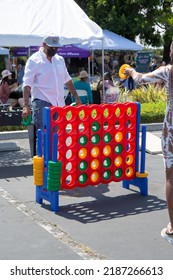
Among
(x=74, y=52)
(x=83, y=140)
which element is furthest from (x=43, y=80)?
(x=74, y=52)

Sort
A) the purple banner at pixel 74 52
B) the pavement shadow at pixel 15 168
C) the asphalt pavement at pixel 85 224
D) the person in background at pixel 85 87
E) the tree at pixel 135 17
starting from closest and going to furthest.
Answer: the asphalt pavement at pixel 85 224 → the pavement shadow at pixel 15 168 → the person in background at pixel 85 87 → the purple banner at pixel 74 52 → the tree at pixel 135 17

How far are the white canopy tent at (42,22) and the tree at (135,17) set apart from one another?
66.1 ft

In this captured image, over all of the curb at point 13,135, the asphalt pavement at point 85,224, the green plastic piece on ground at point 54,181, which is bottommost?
the asphalt pavement at point 85,224

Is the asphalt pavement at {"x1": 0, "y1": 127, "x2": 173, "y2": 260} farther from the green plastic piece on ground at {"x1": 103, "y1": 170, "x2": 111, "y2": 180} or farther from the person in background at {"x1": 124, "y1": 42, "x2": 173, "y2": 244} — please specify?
the person in background at {"x1": 124, "y1": 42, "x2": 173, "y2": 244}

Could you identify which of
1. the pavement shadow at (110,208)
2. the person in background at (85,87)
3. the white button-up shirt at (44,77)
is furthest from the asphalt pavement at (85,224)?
the person in background at (85,87)

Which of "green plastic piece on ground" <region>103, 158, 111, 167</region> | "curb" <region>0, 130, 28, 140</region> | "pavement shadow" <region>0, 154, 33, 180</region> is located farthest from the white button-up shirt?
"curb" <region>0, 130, 28, 140</region>

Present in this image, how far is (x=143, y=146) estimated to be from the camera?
686 cm

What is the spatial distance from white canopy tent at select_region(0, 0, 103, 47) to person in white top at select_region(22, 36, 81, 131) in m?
2.39

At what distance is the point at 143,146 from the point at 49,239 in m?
2.18

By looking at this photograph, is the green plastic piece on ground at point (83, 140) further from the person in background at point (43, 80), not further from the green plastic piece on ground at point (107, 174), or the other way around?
the person in background at point (43, 80)

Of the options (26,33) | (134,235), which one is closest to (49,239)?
(134,235)

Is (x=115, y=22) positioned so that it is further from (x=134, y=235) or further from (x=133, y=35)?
(x=134, y=235)

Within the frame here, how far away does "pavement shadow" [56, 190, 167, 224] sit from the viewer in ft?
19.6

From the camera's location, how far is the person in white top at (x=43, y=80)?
7152 millimetres
